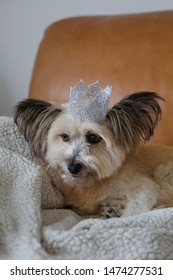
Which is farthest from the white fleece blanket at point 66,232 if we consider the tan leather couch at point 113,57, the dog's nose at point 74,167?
the tan leather couch at point 113,57

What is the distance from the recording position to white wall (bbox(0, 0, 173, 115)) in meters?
2.47

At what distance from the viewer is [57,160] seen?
1.36m

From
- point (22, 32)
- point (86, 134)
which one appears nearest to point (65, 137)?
point (86, 134)

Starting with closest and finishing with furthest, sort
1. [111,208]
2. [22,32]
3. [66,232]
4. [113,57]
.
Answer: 1. [66,232]
2. [111,208]
3. [113,57]
4. [22,32]

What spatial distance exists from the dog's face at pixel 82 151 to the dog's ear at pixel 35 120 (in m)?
0.03

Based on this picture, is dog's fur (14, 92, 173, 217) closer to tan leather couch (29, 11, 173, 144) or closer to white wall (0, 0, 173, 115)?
tan leather couch (29, 11, 173, 144)

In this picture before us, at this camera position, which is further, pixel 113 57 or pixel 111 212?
pixel 113 57

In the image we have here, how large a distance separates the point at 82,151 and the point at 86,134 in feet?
0.19

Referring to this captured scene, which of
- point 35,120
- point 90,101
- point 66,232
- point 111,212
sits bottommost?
point 111,212

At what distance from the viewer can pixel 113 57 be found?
73.4 inches

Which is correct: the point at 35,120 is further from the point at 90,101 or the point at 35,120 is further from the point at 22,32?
the point at 22,32

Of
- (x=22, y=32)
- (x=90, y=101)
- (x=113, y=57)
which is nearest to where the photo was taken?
(x=90, y=101)

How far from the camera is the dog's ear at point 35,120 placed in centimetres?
139

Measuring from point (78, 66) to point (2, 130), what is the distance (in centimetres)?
63
